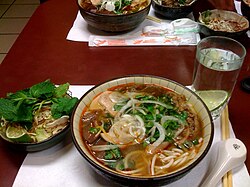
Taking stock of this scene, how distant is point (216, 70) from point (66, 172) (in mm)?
591

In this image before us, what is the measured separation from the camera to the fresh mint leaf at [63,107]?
3.09 feet

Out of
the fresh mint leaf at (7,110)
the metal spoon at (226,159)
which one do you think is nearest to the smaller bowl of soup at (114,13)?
the fresh mint leaf at (7,110)

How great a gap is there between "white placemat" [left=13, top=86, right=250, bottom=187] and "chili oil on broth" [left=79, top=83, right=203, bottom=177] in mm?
90

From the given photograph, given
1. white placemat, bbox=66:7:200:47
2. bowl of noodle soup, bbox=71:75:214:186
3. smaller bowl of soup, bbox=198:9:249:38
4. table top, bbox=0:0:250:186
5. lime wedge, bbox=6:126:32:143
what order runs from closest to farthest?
bowl of noodle soup, bbox=71:75:214:186, lime wedge, bbox=6:126:32:143, table top, bbox=0:0:250:186, smaller bowl of soup, bbox=198:9:249:38, white placemat, bbox=66:7:200:47

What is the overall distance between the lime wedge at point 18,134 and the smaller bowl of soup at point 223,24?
92 cm

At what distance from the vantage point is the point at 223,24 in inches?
57.6

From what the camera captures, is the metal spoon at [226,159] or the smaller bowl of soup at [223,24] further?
the smaller bowl of soup at [223,24]

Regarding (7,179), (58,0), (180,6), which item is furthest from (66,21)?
(7,179)

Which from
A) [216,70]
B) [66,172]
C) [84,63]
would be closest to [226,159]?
[216,70]

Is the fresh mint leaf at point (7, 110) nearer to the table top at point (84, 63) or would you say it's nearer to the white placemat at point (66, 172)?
the white placemat at point (66, 172)

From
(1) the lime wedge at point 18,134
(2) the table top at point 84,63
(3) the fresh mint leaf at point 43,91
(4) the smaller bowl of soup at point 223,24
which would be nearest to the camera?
(1) the lime wedge at point 18,134

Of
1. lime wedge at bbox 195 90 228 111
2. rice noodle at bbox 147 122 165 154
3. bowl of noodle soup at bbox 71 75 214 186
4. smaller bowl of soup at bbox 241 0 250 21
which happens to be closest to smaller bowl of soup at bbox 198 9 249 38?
smaller bowl of soup at bbox 241 0 250 21

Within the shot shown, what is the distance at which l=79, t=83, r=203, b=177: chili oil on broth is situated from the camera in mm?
799

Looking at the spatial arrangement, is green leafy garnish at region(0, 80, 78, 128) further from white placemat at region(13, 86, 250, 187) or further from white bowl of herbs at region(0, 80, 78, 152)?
white placemat at region(13, 86, 250, 187)
